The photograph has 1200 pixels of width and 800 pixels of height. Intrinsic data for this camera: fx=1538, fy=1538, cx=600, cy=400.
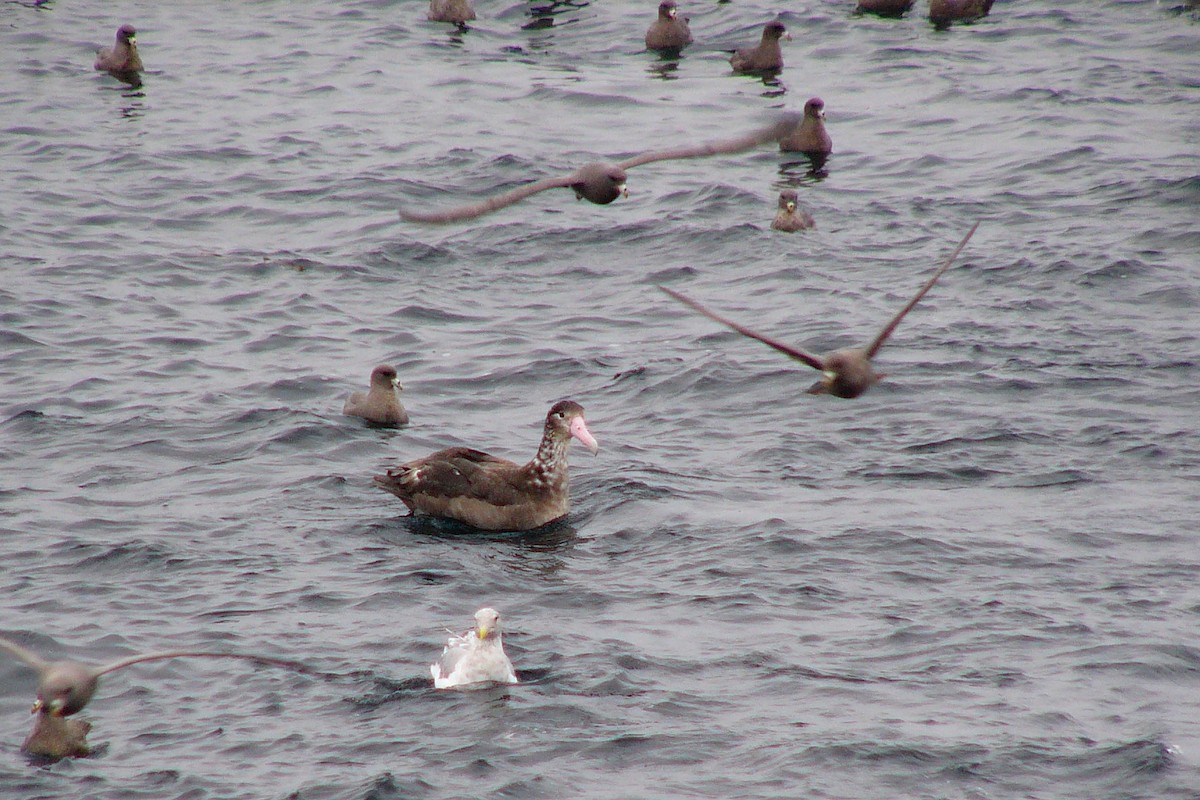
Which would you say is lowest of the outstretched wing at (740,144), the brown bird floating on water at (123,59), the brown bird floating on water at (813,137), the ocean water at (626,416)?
the ocean water at (626,416)

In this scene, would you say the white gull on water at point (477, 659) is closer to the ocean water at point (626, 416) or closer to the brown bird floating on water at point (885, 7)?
the ocean water at point (626, 416)

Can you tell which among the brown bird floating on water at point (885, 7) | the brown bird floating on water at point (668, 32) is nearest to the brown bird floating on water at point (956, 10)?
the brown bird floating on water at point (885, 7)

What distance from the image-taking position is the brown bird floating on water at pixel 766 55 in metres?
24.4

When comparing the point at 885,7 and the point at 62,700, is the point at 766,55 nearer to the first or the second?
the point at 885,7

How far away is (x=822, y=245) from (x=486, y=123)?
6.75m

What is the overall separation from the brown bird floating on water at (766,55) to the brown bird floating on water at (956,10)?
2.89 m

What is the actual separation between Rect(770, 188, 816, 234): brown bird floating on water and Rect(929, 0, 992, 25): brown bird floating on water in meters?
9.22

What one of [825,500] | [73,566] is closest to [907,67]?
[825,500]

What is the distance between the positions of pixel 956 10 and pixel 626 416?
47.8ft

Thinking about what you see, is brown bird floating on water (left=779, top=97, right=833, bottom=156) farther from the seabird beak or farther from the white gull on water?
the white gull on water

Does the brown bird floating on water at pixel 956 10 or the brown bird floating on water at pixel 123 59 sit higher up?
the brown bird floating on water at pixel 956 10

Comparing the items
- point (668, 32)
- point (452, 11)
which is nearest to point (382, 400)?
point (668, 32)

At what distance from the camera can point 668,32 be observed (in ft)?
84.2

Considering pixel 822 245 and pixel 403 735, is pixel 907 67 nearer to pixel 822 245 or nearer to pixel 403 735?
pixel 822 245
